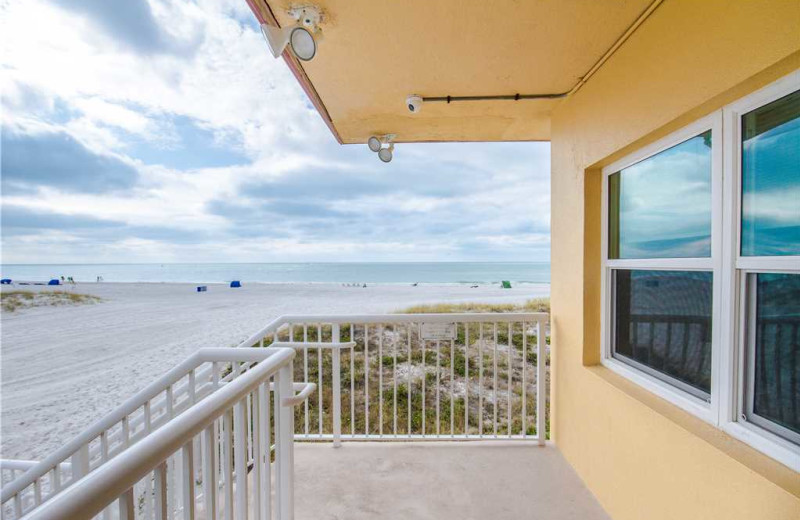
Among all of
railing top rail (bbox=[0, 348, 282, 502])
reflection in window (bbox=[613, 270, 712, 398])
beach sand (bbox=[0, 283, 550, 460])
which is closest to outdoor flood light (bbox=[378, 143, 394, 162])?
reflection in window (bbox=[613, 270, 712, 398])

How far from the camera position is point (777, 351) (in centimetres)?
108

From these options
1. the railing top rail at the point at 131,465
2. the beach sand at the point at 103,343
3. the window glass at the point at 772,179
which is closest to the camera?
the railing top rail at the point at 131,465

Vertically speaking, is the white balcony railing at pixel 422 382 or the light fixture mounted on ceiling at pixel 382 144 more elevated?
the light fixture mounted on ceiling at pixel 382 144

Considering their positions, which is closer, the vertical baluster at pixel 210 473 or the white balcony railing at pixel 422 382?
the vertical baluster at pixel 210 473

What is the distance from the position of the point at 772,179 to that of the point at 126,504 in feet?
5.84

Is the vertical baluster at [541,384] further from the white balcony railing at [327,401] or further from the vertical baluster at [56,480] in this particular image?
the vertical baluster at [56,480]

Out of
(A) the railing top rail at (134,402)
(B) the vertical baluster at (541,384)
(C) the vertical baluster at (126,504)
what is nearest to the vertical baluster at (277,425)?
(A) the railing top rail at (134,402)

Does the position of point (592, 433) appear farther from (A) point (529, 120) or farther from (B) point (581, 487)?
(A) point (529, 120)

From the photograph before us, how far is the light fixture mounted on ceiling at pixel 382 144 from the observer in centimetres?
302

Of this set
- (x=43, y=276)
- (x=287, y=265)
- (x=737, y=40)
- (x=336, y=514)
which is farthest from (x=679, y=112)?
(x=43, y=276)

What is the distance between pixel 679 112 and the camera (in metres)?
1.33

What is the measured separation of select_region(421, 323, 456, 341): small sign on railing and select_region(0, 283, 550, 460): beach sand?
509 cm

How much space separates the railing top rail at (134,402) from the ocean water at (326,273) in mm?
21602

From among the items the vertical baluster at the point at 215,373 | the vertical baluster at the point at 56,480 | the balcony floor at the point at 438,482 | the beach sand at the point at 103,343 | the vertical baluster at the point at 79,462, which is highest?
the vertical baluster at the point at 215,373
